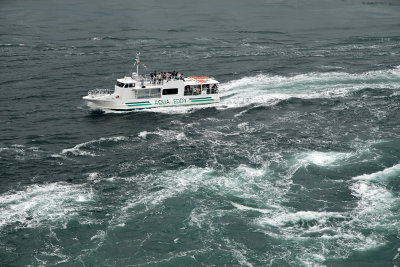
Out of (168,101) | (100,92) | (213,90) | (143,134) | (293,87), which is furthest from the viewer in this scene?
(293,87)

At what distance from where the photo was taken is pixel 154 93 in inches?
5423

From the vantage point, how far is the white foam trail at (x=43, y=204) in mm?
84000

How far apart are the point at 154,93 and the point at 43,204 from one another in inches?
2222

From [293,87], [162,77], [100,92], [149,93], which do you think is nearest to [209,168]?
[149,93]

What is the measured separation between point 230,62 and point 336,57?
120ft

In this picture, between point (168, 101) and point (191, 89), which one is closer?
point (168, 101)

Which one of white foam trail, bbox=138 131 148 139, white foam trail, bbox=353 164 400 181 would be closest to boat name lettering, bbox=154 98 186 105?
white foam trail, bbox=138 131 148 139

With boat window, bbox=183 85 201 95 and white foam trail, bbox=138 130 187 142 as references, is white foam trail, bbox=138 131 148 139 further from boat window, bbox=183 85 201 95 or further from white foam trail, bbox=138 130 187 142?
boat window, bbox=183 85 201 95

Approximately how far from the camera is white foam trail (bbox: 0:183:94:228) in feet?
276

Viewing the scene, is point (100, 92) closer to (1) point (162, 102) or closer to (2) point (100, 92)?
(2) point (100, 92)

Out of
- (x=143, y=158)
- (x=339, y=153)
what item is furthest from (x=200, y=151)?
(x=339, y=153)

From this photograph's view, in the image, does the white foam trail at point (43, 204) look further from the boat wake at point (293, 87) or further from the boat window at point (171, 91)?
the boat window at point (171, 91)

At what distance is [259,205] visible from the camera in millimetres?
88438

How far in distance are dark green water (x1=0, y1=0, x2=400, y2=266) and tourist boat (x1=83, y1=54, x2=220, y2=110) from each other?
326 centimetres
